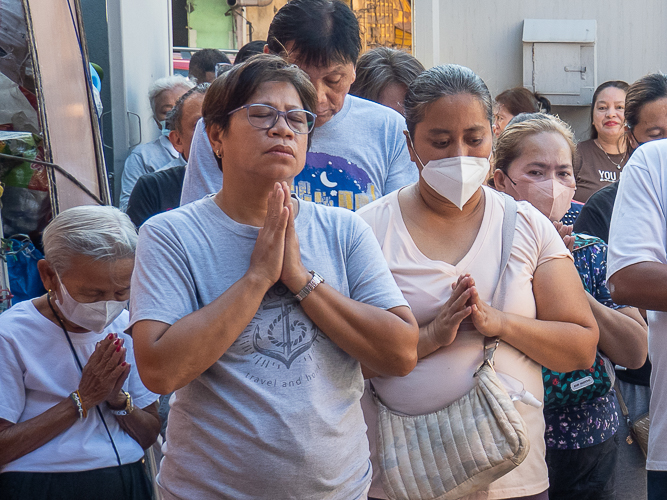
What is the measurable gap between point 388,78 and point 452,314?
191 centimetres

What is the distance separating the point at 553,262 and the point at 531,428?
47 cm

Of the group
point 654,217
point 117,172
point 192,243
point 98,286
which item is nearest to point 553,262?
point 654,217

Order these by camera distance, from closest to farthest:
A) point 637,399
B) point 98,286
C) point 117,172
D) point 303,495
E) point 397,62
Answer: point 303,495
point 98,286
point 637,399
point 397,62
point 117,172

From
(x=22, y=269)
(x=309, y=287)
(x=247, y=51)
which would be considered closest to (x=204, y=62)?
(x=247, y=51)

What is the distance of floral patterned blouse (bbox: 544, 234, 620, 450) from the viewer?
262 centimetres

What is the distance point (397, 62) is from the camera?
3.73m

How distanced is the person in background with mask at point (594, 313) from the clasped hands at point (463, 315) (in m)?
0.60

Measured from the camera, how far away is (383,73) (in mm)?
3701

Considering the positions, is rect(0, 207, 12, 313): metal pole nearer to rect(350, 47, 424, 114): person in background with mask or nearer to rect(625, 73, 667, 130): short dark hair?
rect(350, 47, 424, 114): person in background with mask

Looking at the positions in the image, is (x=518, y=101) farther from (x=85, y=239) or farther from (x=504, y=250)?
(x=85, y=239)

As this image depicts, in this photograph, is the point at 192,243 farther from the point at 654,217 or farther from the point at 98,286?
the point at 654,217

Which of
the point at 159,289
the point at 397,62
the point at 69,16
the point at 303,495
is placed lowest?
the point at 303,495

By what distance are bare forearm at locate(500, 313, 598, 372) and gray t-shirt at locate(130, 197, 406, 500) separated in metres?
0.38

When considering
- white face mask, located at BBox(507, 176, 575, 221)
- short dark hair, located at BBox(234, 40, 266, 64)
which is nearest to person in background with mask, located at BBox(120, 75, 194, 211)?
short dark hair, located at BBox(234, 40, 266, 64)
